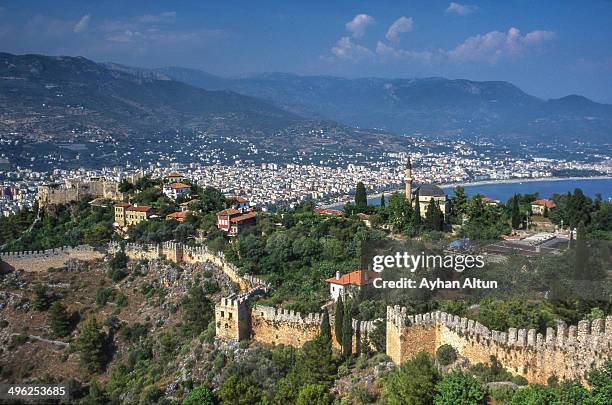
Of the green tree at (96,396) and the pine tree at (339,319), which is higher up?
the pine tree at (339,319)

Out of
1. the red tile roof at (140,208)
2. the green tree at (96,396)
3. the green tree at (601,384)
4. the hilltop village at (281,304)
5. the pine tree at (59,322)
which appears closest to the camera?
the green tree at (601,384)

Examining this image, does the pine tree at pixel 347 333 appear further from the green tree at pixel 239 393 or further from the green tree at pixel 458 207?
the green tree at pixel 458 207

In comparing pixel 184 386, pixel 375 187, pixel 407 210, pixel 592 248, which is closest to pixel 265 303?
pixel 184 386

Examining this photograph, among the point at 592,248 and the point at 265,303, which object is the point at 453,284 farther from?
the point at 265,303

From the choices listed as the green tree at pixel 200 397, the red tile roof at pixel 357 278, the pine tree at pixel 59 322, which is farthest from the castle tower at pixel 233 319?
the pine tree at pixel 59 322

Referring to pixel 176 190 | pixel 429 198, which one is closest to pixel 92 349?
pixel 176 190

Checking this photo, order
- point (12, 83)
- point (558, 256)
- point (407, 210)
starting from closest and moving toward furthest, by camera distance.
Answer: point (558, 256) → point (407, 210) → point (12, 83)

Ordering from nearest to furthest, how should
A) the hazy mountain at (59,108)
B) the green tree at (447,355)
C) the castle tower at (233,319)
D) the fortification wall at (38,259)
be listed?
the green tree at (447,355) → the castle tower at (233,319) → the fortification wall at (38,259) → the hazy mountain at (59,108)
